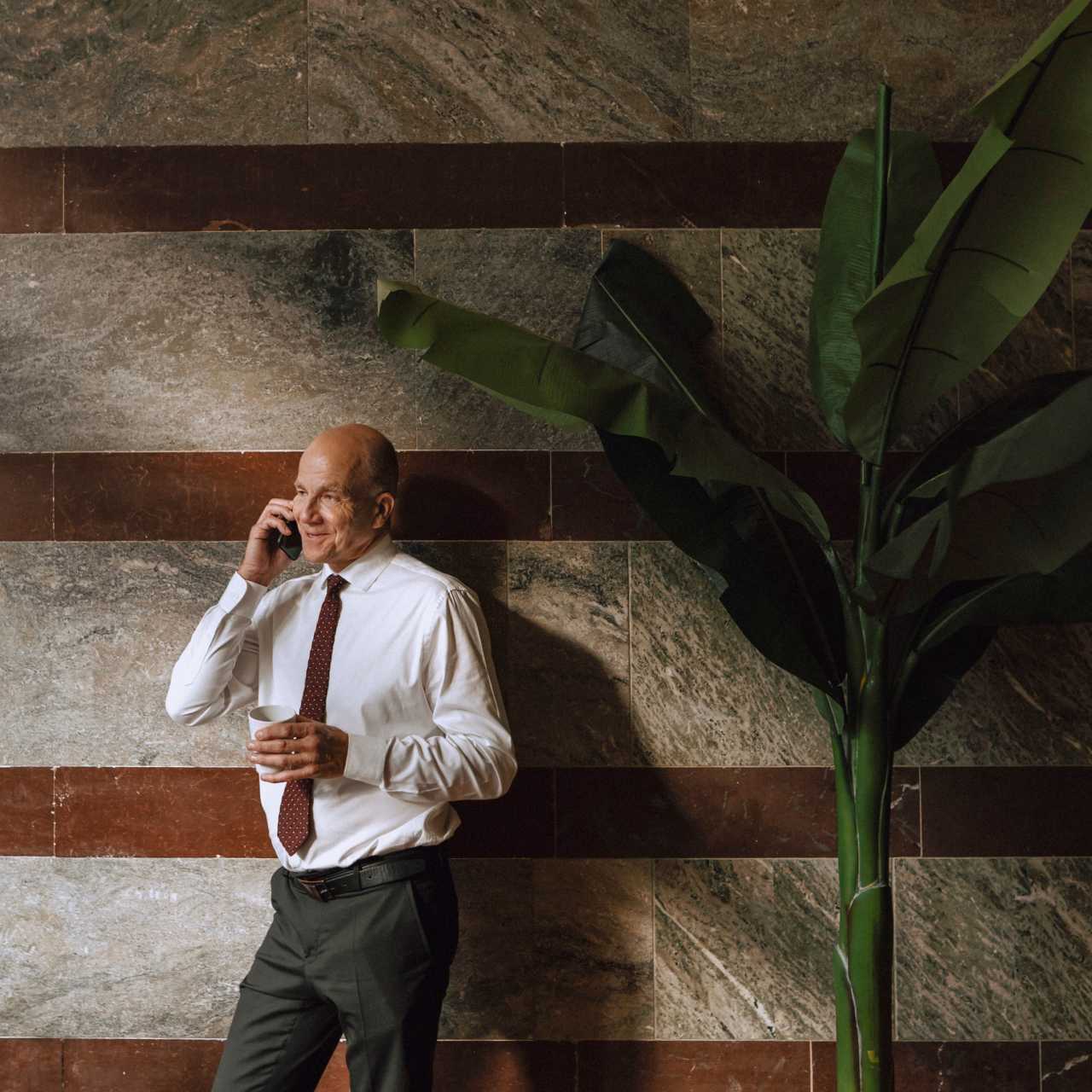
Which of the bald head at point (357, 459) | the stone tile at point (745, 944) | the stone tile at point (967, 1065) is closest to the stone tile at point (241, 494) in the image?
the bald head at point (357, 459)

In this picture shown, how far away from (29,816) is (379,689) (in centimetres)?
119

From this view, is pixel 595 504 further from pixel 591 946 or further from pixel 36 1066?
pixel 36 1066

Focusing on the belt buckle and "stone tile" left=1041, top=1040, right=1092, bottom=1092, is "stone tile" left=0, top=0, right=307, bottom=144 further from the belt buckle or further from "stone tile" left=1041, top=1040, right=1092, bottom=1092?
"stone tile" left=1041, top=1040, right=1092, bottom=1092

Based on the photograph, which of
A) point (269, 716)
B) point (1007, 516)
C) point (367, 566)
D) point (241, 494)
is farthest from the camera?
point (241, 494)

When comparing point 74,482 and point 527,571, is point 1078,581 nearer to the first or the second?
point 527,571

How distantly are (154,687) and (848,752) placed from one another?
72.8 inches

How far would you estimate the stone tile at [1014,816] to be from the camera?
8.57 feet

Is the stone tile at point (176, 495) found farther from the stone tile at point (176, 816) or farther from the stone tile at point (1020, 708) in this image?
the stone tile at point (1020, 708)

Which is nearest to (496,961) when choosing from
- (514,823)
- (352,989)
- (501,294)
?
(514,823)

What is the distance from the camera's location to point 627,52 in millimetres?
2705

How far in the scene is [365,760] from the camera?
6.79ft

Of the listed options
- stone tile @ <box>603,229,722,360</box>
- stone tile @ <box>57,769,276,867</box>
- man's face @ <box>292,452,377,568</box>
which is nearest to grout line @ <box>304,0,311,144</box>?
stone tile @ <box>603,229,722,360</box>

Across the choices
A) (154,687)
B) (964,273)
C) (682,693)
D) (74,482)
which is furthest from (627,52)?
(154,687)

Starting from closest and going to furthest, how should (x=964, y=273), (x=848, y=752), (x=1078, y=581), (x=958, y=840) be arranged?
(x=964, y=273), (x=1078, y=581), (x=848, y=752), (x=958, y=840)
